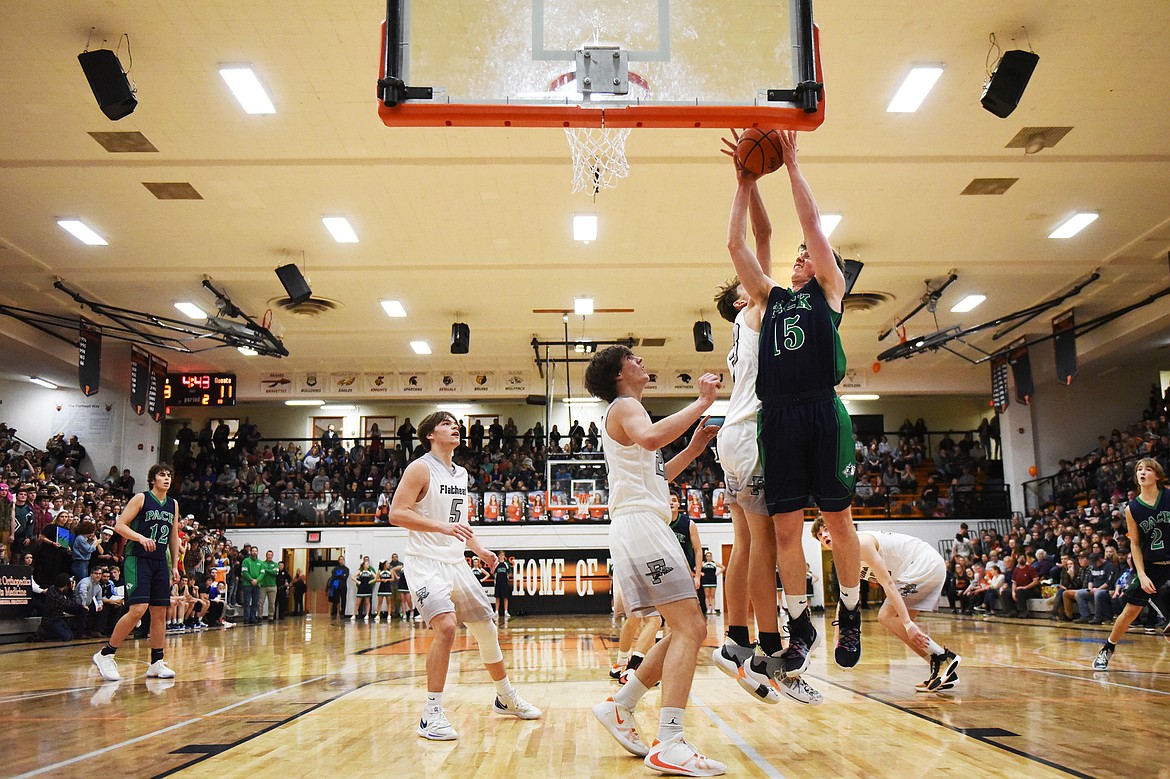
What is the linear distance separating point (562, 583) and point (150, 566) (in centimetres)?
1420

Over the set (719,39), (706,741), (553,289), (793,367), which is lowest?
(706,741)

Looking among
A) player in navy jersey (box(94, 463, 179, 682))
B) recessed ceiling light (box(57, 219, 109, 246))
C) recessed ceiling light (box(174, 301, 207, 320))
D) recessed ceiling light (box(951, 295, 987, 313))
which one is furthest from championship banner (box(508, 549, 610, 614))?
player in navy jersey (box(94, 463, 179, 682))

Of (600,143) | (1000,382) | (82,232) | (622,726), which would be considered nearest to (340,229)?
(82,232)

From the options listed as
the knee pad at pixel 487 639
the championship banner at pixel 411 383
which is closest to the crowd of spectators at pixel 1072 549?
the knee pad at pixel 487 639

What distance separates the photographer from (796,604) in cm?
424

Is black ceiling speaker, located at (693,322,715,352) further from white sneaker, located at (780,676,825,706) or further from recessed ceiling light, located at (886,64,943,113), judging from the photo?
white sneaker, located at (780,676,825,706)

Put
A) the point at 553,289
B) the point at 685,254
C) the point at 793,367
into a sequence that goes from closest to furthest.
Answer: the point at 793,367 → the point at 685,254 → the point at 553,289

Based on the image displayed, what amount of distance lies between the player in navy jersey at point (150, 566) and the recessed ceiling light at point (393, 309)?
10.2 metres

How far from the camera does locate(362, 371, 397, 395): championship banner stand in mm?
24891

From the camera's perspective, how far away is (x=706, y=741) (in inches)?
182

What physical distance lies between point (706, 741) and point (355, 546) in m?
19.5

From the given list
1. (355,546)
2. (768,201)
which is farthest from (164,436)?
(768,201)

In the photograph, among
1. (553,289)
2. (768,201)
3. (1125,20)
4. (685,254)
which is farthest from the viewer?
(553,289)

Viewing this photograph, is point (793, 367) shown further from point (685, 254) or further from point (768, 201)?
point (685, 254)
